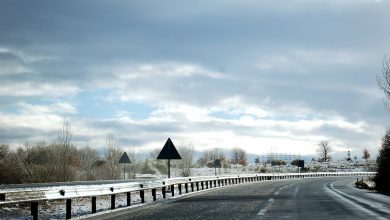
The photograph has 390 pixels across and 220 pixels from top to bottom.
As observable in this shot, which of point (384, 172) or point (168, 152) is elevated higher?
point (168, 152)

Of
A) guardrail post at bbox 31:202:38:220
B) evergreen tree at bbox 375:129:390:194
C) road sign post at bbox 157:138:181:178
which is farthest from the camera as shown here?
evergreen tree at bbox 375:129:390:194

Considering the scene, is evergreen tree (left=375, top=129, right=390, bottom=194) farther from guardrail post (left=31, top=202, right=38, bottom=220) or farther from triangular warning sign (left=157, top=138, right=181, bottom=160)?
guardrail post (left=31, top=202, right=38, bottom=220)

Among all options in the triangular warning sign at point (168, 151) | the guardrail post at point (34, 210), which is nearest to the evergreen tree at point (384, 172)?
the triangular warning sign at point (168, 151)

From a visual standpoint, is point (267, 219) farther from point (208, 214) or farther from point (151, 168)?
point (151, 168)

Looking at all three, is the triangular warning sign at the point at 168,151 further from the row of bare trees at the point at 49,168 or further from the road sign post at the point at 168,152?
the row of bare trees at the point at 49,168

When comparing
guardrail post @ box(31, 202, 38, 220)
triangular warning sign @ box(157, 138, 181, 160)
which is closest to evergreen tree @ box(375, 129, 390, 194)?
triangular warning sign @ box(157, 138, 181, 160)

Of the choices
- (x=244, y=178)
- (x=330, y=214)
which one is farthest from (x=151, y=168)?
(x=330, y=214)

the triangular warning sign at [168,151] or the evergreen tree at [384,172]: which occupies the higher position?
the triangular warning sign at [168,151]

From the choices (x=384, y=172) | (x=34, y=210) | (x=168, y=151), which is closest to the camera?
(x=34, y=210)

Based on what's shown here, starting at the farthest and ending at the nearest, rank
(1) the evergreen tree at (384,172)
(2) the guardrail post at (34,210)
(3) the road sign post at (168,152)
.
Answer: (1) the evergreen tree at (384,172), (3) the road sign post at (168,152), (2) the guardrail post at (34,210)

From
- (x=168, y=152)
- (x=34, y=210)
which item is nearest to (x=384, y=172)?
(x=168, y=152)

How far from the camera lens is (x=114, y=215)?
47.1ft

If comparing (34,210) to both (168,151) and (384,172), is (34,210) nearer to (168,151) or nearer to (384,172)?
(168,151)

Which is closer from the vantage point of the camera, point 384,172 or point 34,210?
point 34,210
